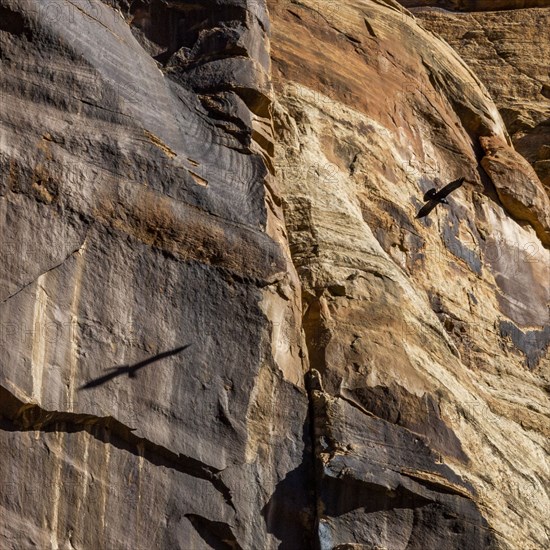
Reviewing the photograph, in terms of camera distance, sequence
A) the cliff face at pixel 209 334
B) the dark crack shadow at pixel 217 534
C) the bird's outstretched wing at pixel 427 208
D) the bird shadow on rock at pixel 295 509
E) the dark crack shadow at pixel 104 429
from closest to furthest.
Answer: the dark crack shadow at pixel 104 429
the cliff face at pixel 209 334
the dark crack shadow at pixel 217 534
the bird shadow on rock at pixel 295 509
the bird's outstretched wing at pixel 427 208

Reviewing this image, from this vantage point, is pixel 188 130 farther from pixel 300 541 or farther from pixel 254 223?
pixel 300 541

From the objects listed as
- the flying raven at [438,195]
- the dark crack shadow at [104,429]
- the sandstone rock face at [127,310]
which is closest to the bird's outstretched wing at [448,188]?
the flying raven at [438,195]

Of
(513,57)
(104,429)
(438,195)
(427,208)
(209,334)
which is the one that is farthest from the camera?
(513,57)

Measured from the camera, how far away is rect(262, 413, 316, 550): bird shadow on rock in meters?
10.9

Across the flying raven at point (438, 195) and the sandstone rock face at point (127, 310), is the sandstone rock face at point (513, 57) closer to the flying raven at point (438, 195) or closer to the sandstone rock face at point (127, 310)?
the flying raven at point (438, 195)

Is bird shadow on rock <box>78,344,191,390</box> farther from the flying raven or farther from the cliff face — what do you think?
the flying raven

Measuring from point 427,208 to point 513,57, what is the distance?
8.04 metres

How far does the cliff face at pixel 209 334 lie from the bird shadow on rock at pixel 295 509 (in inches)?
0.7

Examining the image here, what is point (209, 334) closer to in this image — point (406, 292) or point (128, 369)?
point (128, 369)

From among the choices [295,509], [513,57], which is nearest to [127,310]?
[295,509]

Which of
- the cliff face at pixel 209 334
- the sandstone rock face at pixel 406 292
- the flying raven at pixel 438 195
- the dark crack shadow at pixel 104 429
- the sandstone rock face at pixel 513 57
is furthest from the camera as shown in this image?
the sandstone rock face at pixel 513 57

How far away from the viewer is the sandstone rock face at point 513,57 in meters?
21.3

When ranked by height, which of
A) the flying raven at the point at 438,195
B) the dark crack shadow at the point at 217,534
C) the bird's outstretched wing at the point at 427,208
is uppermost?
the flying raven at the point at 438,195

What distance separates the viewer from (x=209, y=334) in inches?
437
